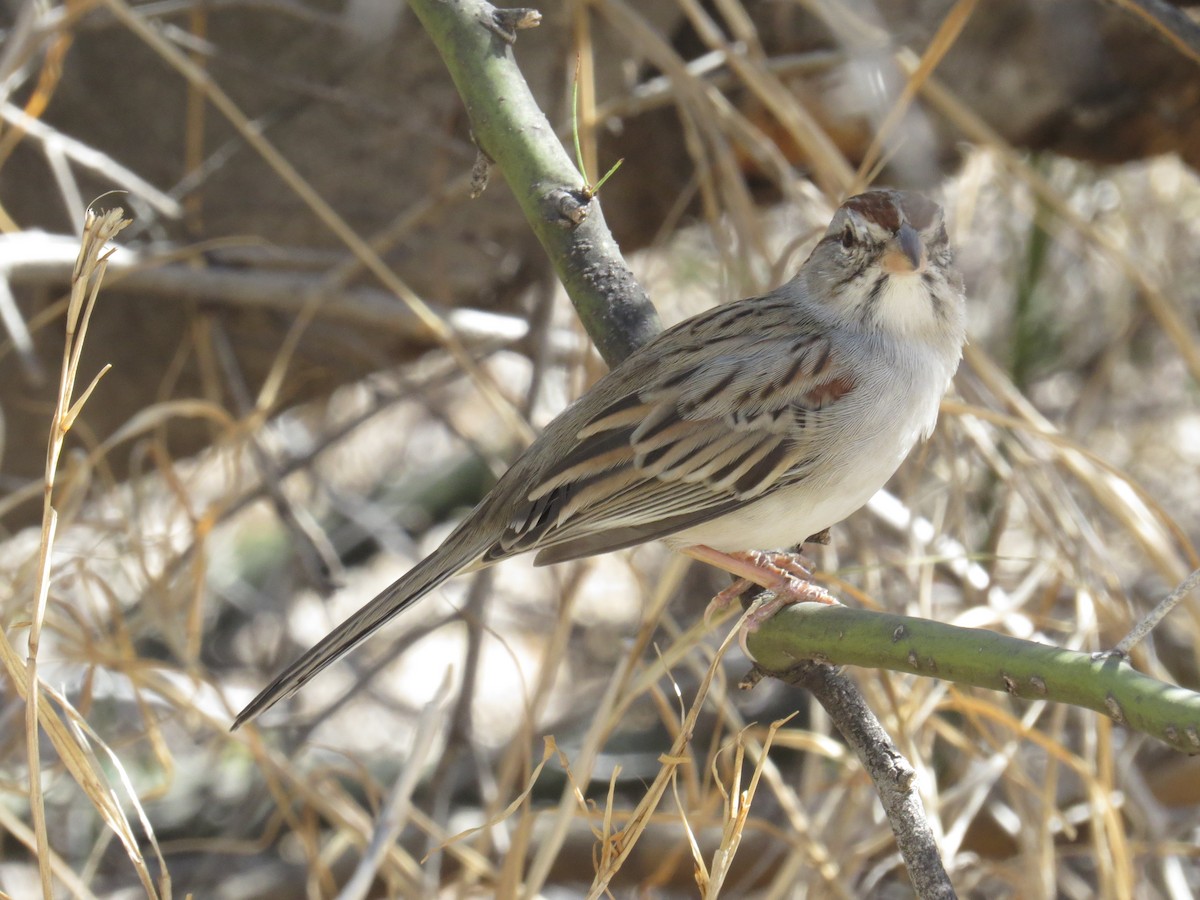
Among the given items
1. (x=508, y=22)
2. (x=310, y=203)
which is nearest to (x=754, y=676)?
(x=508, y=22)

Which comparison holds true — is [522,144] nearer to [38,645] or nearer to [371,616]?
[371,616]

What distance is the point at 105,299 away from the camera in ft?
10.7

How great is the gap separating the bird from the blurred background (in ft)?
0.47

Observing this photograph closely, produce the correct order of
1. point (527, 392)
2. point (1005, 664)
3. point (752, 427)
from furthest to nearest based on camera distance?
1. point (527, 392)
2. point (752, 427)
3. point (1005, 664)

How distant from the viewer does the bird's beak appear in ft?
6.98

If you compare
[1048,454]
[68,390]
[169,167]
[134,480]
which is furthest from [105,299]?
[1048,454]

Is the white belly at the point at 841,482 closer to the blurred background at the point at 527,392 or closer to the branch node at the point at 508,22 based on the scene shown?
the blurred background at the point at 527,392

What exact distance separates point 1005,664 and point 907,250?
3.22 feet

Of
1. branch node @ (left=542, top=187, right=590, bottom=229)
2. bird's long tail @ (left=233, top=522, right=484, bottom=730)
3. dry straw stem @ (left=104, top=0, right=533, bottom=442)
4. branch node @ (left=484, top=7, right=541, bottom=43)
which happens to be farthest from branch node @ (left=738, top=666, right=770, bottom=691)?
dry straw stem @ (left=104, top=0, right=533, bottom=442)

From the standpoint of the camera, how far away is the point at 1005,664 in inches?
52.1

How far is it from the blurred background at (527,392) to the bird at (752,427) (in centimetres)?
14

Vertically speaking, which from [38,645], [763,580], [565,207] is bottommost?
[763,580]

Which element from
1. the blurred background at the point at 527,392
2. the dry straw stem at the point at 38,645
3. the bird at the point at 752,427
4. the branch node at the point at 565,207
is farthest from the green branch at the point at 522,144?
the dry straw stem at the point at 38,645

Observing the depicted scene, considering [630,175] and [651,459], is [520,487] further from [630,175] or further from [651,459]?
[630,175]
